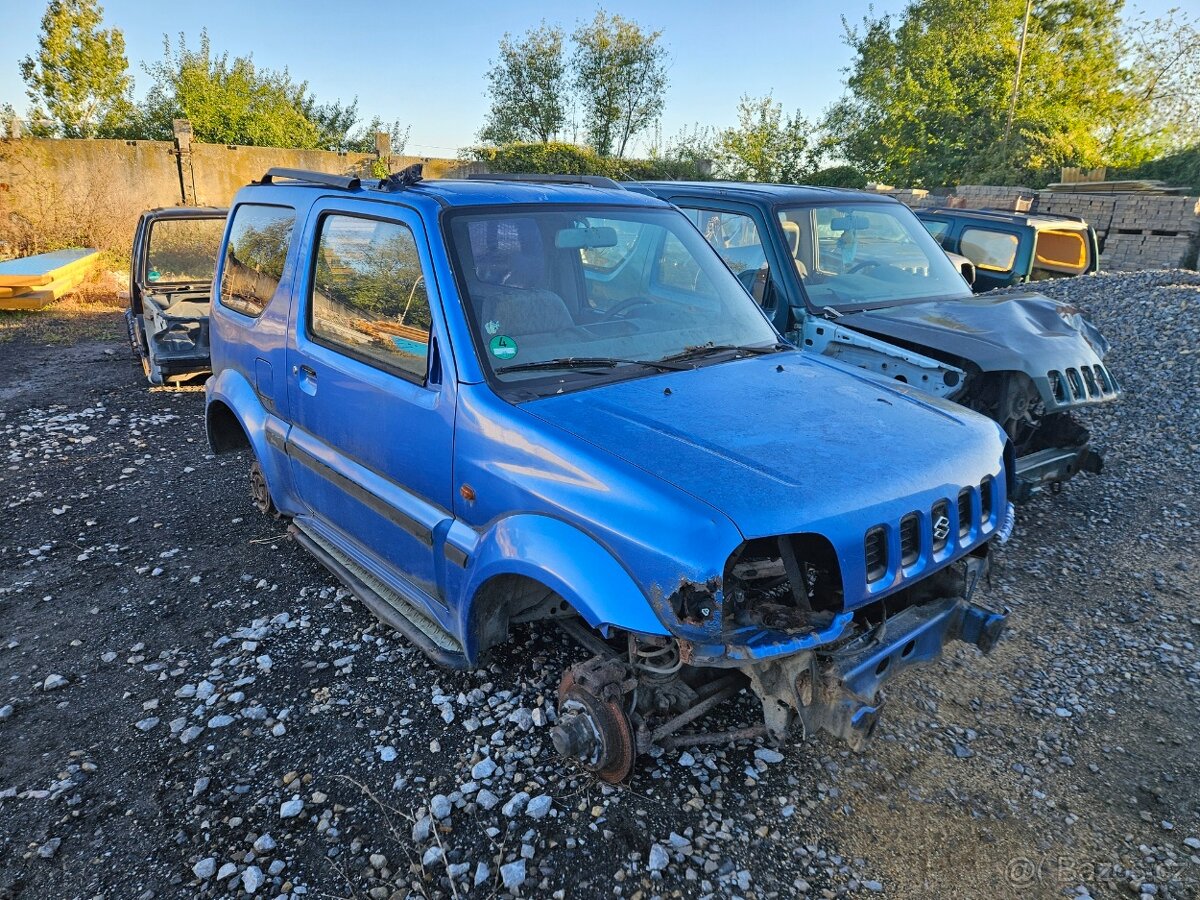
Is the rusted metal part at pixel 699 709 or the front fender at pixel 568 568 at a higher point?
the front fender at pixel 568 568

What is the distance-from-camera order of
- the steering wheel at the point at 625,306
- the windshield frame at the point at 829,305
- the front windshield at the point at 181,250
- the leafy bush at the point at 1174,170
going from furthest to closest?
the leafy bush at the point at 1174,170
the front windshield at the point at 181,250
the windshield frame at the point at 829,305
the steering wheel at the point at 625,306

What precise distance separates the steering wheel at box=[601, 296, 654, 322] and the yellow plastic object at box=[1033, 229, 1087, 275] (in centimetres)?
874

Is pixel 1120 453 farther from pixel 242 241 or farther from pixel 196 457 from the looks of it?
pixel 196 457

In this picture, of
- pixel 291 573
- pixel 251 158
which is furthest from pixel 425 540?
pixel 251 158

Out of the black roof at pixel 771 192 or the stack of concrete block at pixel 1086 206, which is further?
the stack of concrete block at pixel 1086 206

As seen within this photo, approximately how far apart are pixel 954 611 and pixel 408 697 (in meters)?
2.22

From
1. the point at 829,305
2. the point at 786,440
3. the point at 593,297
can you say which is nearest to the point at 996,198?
the point at 829,305

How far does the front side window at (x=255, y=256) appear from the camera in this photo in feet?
12.8

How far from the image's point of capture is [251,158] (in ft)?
62.0

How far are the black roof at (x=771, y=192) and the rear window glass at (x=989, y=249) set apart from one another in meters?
3.02

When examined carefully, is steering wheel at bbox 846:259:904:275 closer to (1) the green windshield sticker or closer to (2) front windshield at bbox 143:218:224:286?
(1) the green windshield sticker

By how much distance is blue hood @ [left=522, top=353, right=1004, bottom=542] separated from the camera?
224 cm

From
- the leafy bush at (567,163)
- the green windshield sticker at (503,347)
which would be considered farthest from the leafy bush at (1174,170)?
the green windshield sticker at (503,347)

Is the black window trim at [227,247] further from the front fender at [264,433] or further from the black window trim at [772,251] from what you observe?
the black window trim at [772,251]
